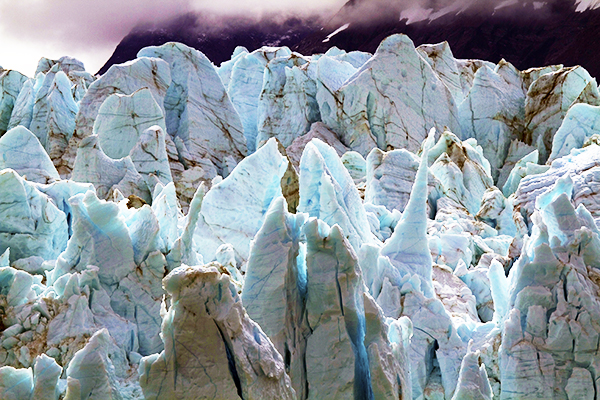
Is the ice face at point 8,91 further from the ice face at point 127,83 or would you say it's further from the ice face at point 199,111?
the ice face at point 199,111

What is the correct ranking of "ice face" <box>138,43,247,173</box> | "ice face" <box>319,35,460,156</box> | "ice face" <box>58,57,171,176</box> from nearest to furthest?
1. "ice face" <box>58,57,171,176</box>
2. "ice face" <box>138,43,247,173</box>
3. "ice face" <box>319,35,460,156</box>

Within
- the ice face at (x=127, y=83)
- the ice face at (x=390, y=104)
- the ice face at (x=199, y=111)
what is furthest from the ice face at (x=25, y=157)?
the ice face at (x=390, y=104)

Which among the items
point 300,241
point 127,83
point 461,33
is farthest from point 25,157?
point 461,33

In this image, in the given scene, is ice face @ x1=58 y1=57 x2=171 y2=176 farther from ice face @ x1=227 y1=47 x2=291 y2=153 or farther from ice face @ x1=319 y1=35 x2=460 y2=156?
ice face @ x1=319 y1=35 x2=460 y2=156

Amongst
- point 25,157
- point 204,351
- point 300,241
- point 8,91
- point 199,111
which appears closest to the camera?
point 204,351

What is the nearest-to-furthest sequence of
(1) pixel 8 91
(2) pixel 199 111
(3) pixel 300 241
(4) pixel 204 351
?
Result: (4) pixel 204 351
(3) pixel 300 241
(2) pixel 199 111
(1) pixel 8 91

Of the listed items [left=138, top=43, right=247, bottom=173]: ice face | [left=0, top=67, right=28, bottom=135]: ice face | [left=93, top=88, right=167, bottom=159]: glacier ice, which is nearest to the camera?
[left=93, top=88, right=167, bottom=159]: glacier ice

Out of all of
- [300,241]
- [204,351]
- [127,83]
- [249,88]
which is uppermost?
[127,83]

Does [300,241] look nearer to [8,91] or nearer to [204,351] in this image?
[204,351]

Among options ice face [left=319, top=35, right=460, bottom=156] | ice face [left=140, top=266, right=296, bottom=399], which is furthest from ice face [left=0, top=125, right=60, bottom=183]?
ice face [left=319, top=35, right=460, bottom=156]

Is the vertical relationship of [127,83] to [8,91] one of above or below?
above
